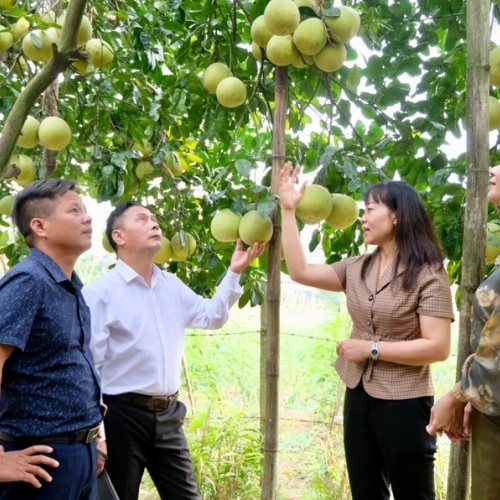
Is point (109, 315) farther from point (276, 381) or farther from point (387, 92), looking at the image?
point (387, 92)

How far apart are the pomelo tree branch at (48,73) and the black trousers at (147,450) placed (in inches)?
33.9

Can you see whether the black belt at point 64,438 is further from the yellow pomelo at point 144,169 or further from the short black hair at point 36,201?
the yellow pomelo at point 144,169

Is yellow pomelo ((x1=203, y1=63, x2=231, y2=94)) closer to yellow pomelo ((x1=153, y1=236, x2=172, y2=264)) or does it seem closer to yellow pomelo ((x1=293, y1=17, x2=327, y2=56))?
yellow pomelo ((x1=293, y1=17, x2=327, y2=56))

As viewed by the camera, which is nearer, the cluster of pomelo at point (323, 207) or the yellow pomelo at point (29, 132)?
the cluster of pomelo at point (323, 207)

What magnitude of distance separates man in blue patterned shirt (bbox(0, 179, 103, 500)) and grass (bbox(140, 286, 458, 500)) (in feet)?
6.06

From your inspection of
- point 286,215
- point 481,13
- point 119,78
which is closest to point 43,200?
point 286,215

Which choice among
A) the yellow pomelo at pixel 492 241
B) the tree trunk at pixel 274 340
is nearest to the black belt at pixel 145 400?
the tree trunk at pixel 274 340

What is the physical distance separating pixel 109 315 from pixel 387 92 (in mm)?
1223

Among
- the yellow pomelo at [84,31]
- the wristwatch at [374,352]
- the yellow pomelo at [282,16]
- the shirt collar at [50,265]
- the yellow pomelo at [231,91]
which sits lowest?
the wristwatch at [374,352]

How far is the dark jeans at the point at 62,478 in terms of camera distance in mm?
1647

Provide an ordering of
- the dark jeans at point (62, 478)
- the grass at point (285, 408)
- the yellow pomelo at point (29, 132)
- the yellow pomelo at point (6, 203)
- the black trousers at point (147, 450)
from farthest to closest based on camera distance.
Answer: the grass at point (285, 408) < the yellow pomelo at point (6, 203) < the yellow pomelo at point (29, 132) < the black trousers at point (147, 450) < the dark jeans at point (62, 478)

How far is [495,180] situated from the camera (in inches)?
67.9

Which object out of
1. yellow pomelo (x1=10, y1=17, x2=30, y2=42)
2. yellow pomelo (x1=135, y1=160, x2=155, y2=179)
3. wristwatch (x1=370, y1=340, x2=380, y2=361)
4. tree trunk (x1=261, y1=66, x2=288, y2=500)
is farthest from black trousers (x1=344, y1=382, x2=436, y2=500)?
yellow pomelo (x1=10, y1=17, x2=30, y2=42)

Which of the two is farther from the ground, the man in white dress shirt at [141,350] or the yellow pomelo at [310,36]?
the yellow pomelo at [310,36]
